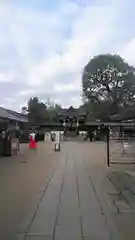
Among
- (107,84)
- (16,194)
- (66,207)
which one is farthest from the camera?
(107,84)

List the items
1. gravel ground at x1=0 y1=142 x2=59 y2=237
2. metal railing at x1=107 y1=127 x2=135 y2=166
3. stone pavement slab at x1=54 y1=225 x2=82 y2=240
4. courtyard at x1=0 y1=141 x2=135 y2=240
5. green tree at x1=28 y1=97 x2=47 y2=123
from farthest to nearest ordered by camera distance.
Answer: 1. green tree at x1=28 y1=97 x2=47 y2=123
2. metal railing at x1=107 y1=127 x2=135 y2=166
3. gravel ground at x1=0 y1=142 x2=59 y2=237
4. courtyard at x1=0 y1=141 x2=135 y2=240
5. stone pavement slab at x1=54 y1=225 x2=82 y2=240

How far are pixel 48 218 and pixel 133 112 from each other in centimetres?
1106

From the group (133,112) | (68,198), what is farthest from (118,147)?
(68,198)

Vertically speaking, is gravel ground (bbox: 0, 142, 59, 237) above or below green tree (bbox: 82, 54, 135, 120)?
below

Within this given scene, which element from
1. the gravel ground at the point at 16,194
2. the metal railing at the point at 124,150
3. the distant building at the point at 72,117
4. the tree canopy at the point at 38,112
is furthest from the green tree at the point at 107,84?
the gravel ground at the point at 16,194

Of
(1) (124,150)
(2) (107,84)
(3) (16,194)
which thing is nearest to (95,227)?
(3) (16,194)

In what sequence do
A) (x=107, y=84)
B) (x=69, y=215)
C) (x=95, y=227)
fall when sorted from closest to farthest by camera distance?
(x=95, y=227)
(x=69, y=215)
(x=107, y=84)

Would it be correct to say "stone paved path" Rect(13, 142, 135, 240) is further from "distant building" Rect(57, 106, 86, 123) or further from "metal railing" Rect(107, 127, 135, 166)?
"distant building" Rect(57, 106, 86, 123)

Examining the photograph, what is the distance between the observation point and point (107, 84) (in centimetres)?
7262

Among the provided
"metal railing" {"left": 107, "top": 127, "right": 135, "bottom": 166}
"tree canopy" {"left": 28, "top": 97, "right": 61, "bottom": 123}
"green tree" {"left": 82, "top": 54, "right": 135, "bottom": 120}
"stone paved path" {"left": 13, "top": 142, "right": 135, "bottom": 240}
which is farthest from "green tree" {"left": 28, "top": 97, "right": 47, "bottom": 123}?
"stone paved path" {"left": 13, "top": 142, "right": 135, "bottom": 240}

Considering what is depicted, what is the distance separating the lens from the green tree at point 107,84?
69.4 m

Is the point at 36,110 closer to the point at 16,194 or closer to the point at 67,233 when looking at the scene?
the point at 16,194

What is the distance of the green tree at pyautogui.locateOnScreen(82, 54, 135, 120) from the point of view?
69375 millimetres

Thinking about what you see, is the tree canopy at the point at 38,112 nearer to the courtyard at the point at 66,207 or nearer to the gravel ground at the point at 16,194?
the gravel ground at the point at 16,194
